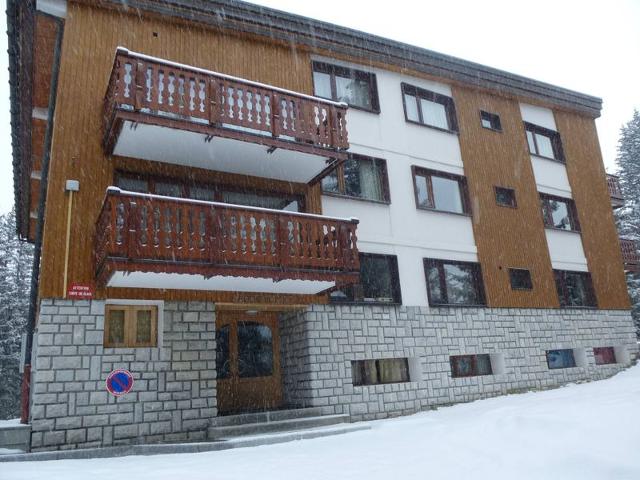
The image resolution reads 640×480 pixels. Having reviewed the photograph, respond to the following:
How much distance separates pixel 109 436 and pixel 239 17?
10.2 metres

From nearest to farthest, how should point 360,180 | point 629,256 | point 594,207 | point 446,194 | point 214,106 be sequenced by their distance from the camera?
point 214,106 < point 360,180 < point 446,194 < point 594,207 < point 629,256

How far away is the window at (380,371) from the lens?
513 inches

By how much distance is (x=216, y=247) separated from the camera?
1009 centimetres

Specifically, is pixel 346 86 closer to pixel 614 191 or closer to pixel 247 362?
pixel 247 362

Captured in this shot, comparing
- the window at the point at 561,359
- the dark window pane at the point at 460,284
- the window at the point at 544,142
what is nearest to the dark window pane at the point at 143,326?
the dark window pane at the point at 460,284

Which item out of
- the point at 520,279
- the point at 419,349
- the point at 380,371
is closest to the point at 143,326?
the point at 380,371

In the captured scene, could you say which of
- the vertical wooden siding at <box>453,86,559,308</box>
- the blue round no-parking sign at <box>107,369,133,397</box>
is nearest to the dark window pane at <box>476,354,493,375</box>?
the vertical wooden siding at <box>453,86,559,308</box>

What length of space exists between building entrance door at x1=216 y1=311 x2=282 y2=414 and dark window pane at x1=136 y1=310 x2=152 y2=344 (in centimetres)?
205

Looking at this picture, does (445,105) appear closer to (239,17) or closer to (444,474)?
(239,17)

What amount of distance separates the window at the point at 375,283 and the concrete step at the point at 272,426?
10.1 feet

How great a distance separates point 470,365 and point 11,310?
32.5 metres

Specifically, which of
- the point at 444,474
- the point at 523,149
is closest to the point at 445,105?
the point at 523,149

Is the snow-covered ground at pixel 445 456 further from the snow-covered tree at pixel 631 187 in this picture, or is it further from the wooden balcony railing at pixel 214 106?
the snow-covered tree at pixel 631 187

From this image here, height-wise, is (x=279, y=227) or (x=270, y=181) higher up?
(x=270, y=181)
